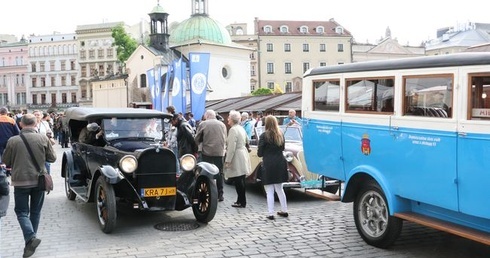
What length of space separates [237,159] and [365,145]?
3429 millimetres

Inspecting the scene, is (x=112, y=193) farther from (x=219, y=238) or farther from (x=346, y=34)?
(x=346, y=34)

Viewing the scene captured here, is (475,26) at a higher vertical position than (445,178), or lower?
higher

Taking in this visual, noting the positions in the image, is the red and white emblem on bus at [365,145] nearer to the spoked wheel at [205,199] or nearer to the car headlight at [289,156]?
the spoked wheel at [205,199]

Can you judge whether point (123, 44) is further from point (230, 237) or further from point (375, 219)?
point (375, 219)

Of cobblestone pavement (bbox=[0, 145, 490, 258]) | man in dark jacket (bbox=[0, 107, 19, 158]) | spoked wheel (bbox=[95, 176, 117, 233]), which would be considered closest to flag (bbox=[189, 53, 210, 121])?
man in dark jacket (bbox=[0, 107, 19, 158])

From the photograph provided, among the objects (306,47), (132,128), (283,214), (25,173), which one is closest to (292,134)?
(283,214)

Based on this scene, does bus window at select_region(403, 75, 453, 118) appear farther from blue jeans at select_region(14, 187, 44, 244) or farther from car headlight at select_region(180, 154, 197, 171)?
blue jeans at select_region(14, 187, 44, 244)

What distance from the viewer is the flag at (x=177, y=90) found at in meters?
20.1

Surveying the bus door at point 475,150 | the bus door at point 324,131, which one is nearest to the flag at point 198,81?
the bus door at point 324,131

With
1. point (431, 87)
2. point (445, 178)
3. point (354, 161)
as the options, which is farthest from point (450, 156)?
point (354, 161)

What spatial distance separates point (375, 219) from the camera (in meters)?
6.84

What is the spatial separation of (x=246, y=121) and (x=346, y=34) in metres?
81.1

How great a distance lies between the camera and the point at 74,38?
101 meters

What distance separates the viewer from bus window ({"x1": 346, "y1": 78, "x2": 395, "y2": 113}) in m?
6.44
